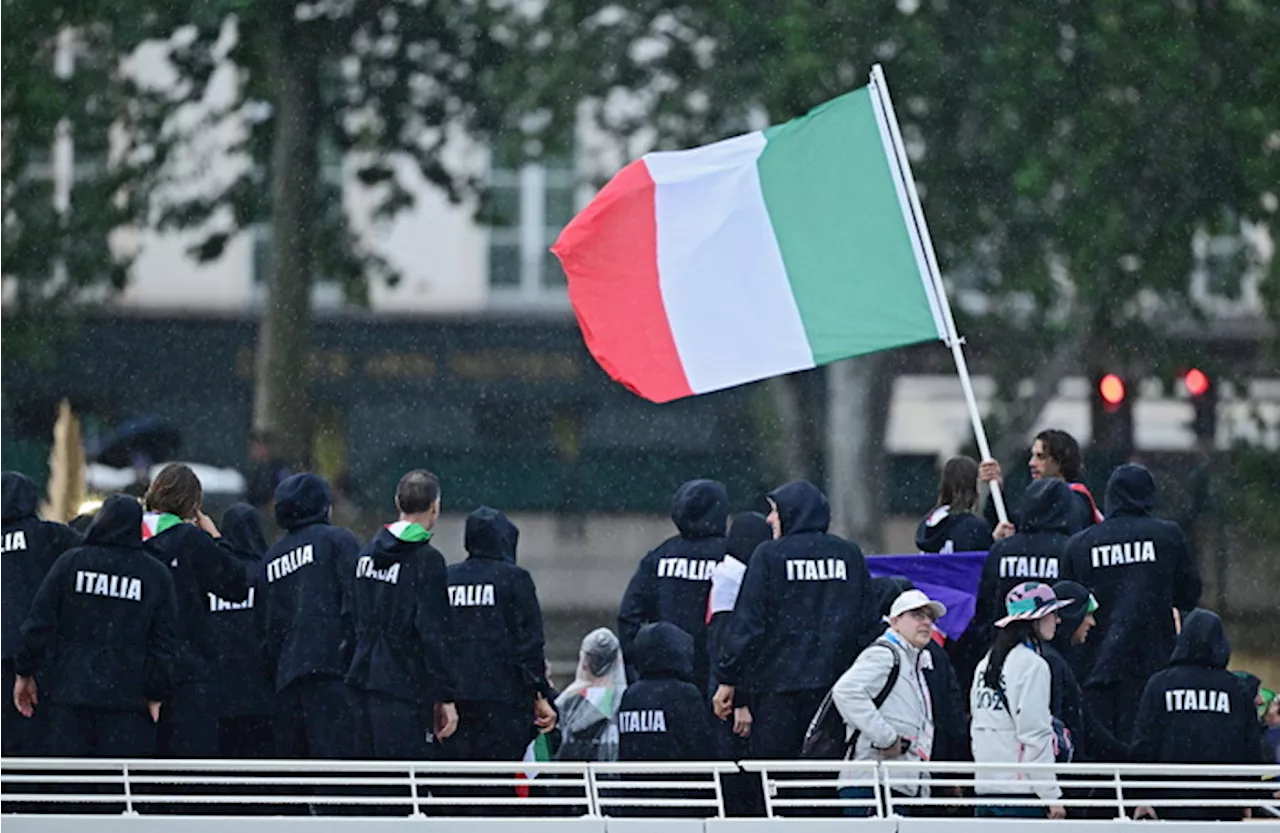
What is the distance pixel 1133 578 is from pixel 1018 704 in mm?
1192

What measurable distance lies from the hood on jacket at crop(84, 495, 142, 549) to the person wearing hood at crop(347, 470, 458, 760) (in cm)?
80

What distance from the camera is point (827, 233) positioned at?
372 inches

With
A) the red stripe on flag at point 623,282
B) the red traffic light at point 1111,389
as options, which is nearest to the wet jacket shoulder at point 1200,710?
the red stripe on flag at point 623,282

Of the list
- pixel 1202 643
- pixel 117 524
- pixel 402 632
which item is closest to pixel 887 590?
pixel 1202 643

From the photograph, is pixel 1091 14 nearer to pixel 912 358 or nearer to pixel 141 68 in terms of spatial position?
pixel 912 358

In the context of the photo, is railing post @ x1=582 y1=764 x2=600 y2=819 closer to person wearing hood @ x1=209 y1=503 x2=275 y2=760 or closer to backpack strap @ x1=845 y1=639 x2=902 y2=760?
backpack strap @ x1=845 y1=639 x2=902 y2=760

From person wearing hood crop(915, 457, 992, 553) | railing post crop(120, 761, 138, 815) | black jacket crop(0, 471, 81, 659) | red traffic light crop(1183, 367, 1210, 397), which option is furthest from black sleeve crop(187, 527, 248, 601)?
red traffic light crop(1183, 367, 1210, 397)

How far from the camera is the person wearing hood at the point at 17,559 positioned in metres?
8.58

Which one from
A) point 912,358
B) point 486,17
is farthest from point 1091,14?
point 486,17

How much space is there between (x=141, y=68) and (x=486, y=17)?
2622mm

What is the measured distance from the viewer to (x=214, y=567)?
848 centimetres

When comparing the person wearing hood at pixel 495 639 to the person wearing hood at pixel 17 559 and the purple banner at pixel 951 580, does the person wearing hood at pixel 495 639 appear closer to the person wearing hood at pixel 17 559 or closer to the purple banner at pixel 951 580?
the purple banner at pixel 951 580

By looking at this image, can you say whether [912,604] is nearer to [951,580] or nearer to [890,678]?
[890,678]

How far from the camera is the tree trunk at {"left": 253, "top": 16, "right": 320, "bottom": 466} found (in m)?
17.6
